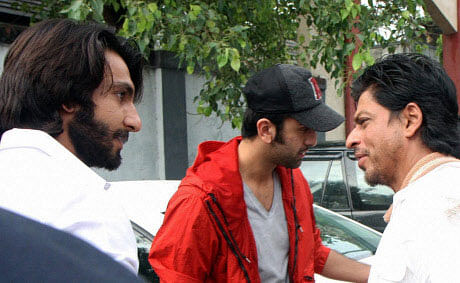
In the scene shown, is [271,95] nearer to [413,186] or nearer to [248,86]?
[248,86]

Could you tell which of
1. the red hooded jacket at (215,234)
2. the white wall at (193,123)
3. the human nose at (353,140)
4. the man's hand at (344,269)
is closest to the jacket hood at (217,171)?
the red hooded jacket at (215,234)

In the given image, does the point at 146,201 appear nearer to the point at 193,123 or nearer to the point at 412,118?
the point at 412,118

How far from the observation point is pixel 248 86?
2430 millimetres

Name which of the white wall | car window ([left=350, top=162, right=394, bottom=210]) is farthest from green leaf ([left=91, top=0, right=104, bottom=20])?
the white wall

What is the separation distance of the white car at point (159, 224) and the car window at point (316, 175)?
3.55ft

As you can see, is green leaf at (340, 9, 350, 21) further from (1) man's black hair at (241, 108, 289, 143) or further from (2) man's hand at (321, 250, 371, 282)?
(2) man's hand at (321, 250, 371, 282)

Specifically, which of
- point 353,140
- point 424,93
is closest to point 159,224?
point 353,140

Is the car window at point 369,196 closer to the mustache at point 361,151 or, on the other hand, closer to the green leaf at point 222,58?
the green leaf at point 222,58

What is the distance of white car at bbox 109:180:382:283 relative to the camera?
2.67m

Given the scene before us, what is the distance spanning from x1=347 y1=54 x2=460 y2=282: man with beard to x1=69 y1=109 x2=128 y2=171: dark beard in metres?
0.84

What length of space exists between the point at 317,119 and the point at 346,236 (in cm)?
163

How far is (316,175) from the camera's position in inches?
200

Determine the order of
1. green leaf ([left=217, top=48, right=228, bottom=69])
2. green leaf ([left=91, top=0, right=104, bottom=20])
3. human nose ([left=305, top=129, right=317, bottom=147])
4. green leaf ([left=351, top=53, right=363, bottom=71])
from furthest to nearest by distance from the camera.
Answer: green leaf ([left=351, top=53, right=363, bottom=71])
green leaf ([left=217, top=48, right=228, bottom=69])
green leaf ([left=91, top=0, right=104, bottom=20])
human nose ([left=305, top=129, right=317, bottom=147])

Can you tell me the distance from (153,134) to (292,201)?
549 centimetres
